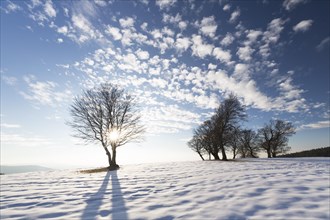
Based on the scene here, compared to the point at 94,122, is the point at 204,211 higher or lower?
lower

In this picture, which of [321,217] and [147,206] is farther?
[147,206]

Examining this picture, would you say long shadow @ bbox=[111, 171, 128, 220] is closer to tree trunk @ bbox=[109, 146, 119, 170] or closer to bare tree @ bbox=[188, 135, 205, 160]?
tree trunk @ bbox=[109, 146, 119, 170]

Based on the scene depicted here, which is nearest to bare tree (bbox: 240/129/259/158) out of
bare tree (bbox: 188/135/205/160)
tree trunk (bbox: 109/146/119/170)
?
bare tree (bbox: 188/135/205/160)

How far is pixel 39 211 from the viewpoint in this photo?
5926 millimetres

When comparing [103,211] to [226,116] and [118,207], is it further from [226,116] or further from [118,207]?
[226,116]

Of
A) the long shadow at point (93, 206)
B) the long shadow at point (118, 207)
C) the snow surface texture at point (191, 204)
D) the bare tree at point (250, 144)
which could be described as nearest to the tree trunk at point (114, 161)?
the snow surface texture at point (191, 204)

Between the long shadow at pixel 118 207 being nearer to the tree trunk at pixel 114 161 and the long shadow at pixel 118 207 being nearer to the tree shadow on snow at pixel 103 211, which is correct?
the tree shadow on snow at pixel 103 211

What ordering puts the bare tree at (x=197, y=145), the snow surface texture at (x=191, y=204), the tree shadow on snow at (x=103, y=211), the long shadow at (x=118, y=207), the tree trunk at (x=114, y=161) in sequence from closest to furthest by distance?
1. the snow surface texture at (x=191, y=204)
2. the long shadow at (x=118, y=207)
3. the tree shadow on snow at (x=103, y=211)
4. the tree trunk at (x=114, y=161)
5. the bare tree at (x=197, y=145)

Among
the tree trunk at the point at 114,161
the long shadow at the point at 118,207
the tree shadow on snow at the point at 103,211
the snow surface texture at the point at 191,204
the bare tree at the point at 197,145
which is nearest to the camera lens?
the snow surface texture at the point at 191,204

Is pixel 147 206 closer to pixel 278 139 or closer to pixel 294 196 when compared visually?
pixel 294 196

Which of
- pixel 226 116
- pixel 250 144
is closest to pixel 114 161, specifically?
pixel 226 116

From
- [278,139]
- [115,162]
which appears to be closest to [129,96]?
[115,162]

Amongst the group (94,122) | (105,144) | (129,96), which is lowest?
(105,144)

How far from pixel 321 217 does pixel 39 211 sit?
23.3ft
